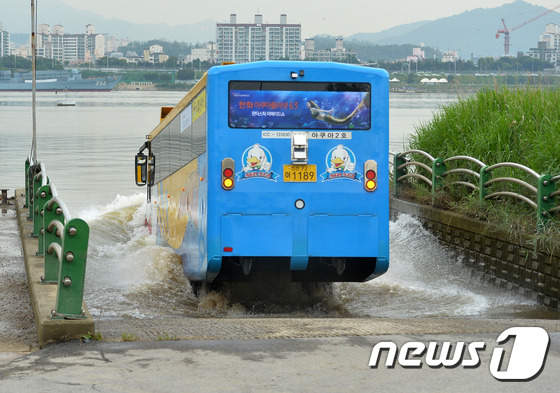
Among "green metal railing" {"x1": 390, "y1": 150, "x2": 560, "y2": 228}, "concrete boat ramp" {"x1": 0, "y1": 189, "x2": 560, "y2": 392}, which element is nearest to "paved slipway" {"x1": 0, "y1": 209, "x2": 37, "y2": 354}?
"concrete boat ramp" {"x1": 0, "y1": 189, "x2": 560, "y2": 392}

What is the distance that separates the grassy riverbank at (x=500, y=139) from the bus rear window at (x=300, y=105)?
3.01m

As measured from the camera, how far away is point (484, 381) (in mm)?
6555

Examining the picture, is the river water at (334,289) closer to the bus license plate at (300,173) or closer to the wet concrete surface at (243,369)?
the bus license plate at (300,173)

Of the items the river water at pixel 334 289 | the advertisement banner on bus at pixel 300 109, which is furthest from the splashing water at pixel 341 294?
the advertisement banner on bus at pixel 300 109

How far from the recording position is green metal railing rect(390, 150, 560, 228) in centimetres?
1280

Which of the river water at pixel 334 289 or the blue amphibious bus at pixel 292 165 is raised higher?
the blue amphibious bus at pixel 292 165

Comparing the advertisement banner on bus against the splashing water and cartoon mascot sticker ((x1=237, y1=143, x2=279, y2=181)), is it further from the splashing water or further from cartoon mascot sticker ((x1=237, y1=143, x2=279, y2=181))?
the splashing water

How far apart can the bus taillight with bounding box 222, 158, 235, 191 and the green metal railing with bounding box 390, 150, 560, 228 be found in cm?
400

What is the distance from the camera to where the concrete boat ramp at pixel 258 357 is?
21.2 feet

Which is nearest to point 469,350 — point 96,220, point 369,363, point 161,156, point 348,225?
point 369,363

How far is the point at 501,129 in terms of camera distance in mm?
16953

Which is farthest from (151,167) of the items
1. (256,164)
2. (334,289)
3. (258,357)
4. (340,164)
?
(258,357)

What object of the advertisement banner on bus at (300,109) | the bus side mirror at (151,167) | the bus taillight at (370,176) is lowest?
the bus side mirror at (151,167)

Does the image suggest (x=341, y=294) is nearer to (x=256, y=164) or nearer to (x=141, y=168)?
(x=256, y=164)
